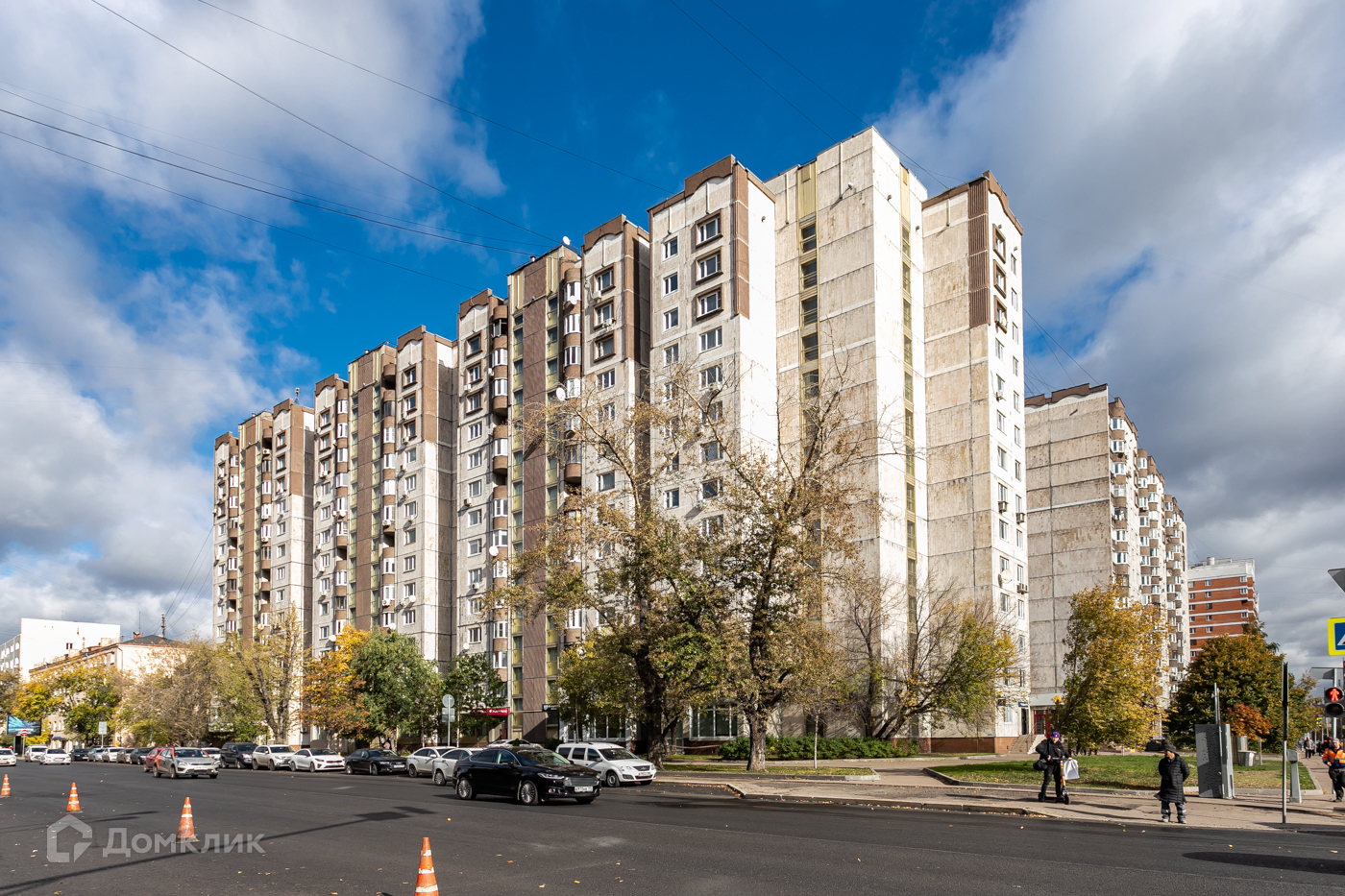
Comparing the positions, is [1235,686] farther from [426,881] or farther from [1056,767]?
[426,881]

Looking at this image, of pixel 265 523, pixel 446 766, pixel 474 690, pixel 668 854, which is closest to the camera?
pixel 668 854

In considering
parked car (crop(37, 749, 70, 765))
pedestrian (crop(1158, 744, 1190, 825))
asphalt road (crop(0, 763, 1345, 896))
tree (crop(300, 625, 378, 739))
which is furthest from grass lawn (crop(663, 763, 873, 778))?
parked car (crop(37, 749, 70, 765))

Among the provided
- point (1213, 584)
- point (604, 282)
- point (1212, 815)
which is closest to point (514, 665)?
point (604, 282)

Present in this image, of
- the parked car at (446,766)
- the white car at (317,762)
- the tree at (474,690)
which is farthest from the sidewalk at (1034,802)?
the tree at (474,690)

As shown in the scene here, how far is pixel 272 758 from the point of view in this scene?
167 feet

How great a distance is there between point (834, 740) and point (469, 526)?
116 ft

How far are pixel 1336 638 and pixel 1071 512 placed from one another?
55.2 metres

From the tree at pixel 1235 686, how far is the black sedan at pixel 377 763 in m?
46.7

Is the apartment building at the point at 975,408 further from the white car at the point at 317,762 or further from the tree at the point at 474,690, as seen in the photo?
the white car at the point at 317,762

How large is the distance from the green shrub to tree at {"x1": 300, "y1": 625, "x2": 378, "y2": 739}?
25.7 meters

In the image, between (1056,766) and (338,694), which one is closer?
(1056,766)

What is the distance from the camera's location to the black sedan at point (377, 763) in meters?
45.6

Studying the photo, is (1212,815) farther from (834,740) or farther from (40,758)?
(40,758)

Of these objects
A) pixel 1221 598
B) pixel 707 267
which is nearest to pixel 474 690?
pixel 707 267
